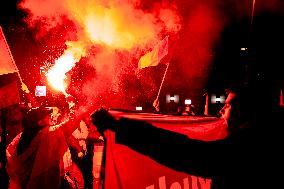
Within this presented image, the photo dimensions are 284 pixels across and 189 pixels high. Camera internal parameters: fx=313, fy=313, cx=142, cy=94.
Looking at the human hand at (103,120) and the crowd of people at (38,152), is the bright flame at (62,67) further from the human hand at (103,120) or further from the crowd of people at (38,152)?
the human hand at (103,120)

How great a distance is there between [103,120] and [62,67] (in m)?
9.22

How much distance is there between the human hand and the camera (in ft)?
7.15

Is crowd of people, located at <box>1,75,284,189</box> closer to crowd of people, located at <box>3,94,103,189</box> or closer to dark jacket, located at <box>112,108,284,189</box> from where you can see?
dark jacket, located at <box>112,108,284,189</box>

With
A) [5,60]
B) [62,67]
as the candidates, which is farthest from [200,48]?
[5,60]

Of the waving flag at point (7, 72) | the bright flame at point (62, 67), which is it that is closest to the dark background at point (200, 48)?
the bright flame at point (62, 67)

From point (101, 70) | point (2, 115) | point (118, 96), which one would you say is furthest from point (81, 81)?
point (2, 115)

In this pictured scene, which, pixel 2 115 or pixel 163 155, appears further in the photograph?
pixel 2 115

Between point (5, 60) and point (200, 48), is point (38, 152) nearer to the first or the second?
point (5, 60)

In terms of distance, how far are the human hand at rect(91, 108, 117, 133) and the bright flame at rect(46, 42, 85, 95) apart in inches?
267

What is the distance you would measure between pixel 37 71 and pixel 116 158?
1162 inches

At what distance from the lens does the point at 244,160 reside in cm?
210

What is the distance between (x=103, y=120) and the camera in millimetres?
2211

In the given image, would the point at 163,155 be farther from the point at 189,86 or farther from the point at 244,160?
the point at 189,86

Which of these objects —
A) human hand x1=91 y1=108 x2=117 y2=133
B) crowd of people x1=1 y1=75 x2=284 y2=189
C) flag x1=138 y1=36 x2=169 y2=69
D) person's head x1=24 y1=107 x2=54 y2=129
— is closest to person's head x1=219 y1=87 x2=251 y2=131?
crowd of people x1=1 y1=75 x2=284 y2=189
